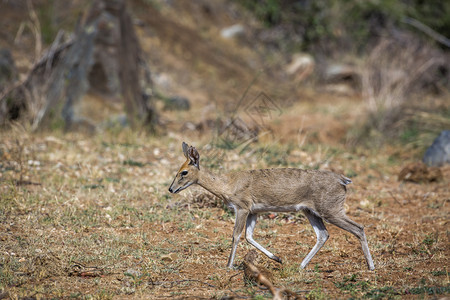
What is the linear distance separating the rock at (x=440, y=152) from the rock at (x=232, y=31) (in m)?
17.0

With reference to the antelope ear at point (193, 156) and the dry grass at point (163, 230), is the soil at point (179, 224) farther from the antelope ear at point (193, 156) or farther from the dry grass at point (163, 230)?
the antelope ear at point (193, 156)

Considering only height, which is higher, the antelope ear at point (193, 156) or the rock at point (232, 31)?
the antelope ear at point (193, 156)

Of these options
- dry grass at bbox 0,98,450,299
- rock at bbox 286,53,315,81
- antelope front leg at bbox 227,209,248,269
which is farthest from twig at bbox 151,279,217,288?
rock at bbox 286,53,315,81

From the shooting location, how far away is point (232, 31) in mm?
27094

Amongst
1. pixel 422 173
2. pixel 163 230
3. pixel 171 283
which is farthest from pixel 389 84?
pixel 171 283

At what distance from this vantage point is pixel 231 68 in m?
23.5

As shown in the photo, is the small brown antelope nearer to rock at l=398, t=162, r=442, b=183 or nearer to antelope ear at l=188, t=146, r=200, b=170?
antelope ear at l=188, t=146, r=200, b=170

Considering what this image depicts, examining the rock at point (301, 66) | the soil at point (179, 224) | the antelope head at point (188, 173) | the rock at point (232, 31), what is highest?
the antelope head at point (188, 173)

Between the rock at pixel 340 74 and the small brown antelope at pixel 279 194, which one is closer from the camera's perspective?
the small brown antelope at pixel 279 194

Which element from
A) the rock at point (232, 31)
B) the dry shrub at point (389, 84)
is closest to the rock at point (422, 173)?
the dry shrub at point (389, 84)

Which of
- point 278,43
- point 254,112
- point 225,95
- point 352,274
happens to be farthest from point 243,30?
point 352,274

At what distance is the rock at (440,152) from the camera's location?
11.1m

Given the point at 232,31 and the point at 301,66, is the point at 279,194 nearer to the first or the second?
the point at 301,66

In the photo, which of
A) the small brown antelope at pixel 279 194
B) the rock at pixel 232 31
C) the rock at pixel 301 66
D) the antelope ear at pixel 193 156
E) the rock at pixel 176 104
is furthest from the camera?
the rock at pixel 232 31
